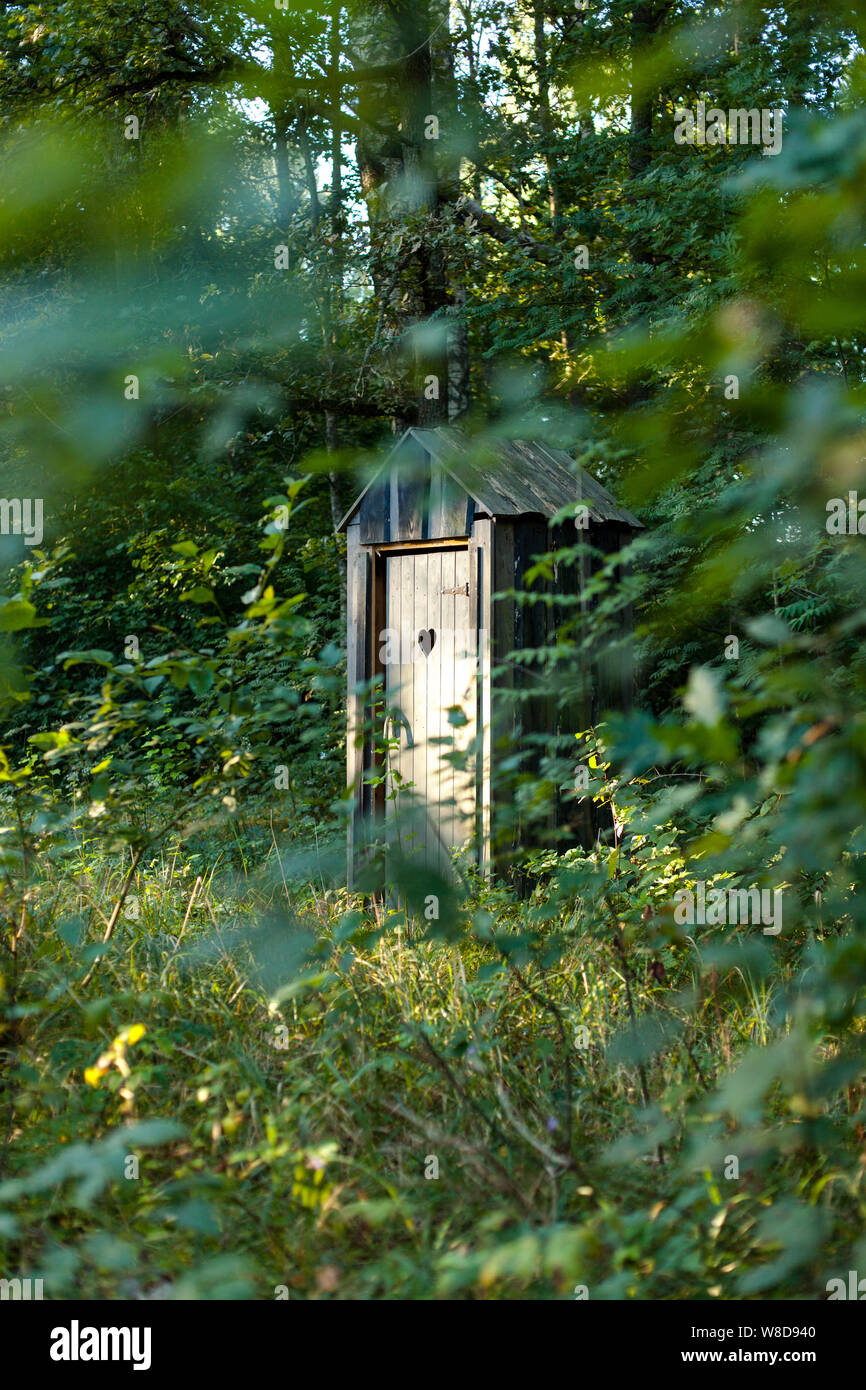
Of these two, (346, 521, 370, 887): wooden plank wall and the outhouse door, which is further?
(346, 521, 370, 887): wooden plank wall

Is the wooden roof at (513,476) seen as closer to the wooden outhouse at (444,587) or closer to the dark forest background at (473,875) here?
the wooden outhouse at (444,587)

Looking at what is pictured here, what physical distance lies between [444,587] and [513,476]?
658 mm

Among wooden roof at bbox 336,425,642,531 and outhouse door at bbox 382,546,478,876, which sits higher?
wooden roof at bbox 336,425,642,531

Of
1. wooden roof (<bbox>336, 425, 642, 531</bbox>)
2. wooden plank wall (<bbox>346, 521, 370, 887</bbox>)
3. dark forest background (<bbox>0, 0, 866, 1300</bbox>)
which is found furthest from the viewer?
wooden plank wall (<bbox>346, 521, 370, 887</bbox>)

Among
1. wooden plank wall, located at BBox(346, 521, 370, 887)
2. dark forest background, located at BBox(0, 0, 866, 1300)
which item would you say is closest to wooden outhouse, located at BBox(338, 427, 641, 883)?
wooden plank wall, located at BBox(346, 521, 370, 887)

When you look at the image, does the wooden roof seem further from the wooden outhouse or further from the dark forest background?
the dark forest background

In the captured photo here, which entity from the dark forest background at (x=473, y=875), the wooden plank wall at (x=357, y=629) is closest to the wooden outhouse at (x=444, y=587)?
the wooden plank wall at (x=357, y=629)

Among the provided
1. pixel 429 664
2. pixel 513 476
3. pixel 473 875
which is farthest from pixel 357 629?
pixel 473 875

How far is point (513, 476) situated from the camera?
5719 millimetres

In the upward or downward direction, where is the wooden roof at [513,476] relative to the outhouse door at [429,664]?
upward

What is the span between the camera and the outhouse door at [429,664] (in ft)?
18.0

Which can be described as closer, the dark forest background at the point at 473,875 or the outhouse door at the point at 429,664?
the dark forest background at the point at 473,875

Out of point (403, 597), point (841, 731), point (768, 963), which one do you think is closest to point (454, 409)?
point (403, 597)

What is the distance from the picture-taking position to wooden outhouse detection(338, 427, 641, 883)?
536 centimetres
